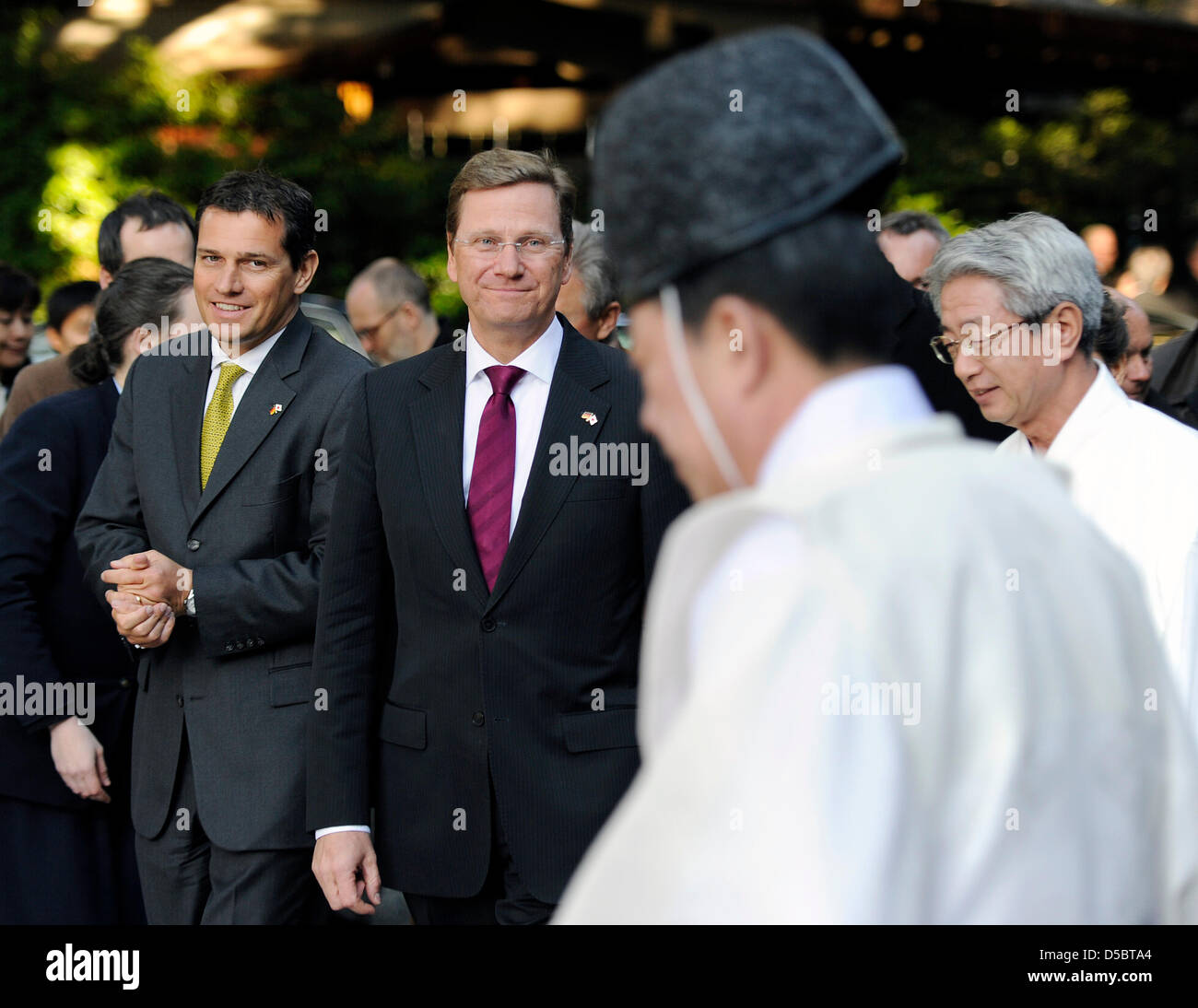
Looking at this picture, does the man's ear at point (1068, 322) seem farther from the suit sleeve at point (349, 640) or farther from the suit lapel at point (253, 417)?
the suit lapel at point (253, 417)

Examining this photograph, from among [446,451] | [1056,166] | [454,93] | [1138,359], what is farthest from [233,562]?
[1056,166]

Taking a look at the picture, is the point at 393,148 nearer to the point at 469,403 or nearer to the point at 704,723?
the point at 469,403

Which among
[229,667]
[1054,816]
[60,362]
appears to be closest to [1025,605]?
[1054,816]

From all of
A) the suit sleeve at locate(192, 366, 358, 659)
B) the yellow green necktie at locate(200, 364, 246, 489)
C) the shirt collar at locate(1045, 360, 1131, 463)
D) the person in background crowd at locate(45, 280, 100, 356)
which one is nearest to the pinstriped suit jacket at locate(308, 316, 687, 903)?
the suit sleeve at locate(192, 366, 358, 659)

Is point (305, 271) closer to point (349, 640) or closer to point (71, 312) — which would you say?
point (349, 640)

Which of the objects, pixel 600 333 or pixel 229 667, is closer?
pixel 229 667

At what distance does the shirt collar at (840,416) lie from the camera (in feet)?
4.19

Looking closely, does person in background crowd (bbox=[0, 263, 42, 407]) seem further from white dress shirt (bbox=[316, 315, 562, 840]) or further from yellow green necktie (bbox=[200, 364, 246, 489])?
white dress shirt (bbox=[316, 315, 562, 840])

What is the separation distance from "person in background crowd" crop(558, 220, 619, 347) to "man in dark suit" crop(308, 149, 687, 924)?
151 centimetres

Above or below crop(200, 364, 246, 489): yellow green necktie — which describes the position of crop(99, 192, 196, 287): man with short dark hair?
above

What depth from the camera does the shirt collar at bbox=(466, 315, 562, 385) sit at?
3299 millimetres

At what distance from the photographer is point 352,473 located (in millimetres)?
3279

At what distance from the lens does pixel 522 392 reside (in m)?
3.30

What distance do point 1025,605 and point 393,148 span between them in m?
15.1
